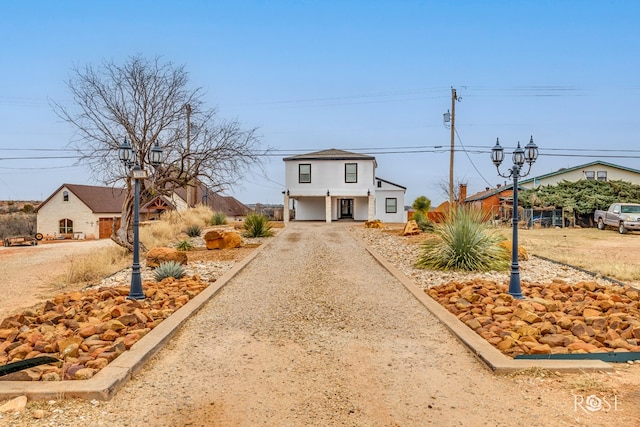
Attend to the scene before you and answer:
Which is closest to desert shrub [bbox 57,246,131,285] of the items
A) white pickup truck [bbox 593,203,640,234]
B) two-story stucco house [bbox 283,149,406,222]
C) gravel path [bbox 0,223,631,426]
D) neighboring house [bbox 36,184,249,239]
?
gravel path [bbox 0,223,631,426]

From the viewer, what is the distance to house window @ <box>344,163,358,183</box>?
3441 centimetres

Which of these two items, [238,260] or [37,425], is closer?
[37,425]

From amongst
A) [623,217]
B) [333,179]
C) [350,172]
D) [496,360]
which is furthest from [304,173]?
[496,360]

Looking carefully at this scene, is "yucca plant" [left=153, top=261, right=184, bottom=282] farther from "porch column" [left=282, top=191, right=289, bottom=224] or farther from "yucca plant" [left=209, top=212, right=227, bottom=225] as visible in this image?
"porch column" [left=282, top=191, right=289, bottom=224]

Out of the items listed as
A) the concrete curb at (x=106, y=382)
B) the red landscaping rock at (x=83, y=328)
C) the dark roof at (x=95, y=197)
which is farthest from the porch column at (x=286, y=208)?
the concrete curb at (x=106, y=382)

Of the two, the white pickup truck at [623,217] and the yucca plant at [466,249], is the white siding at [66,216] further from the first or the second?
the white pickup truck at [623,217]

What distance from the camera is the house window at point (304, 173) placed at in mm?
34500

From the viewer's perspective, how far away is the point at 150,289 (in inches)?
→ 382

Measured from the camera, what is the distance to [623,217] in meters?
25.6

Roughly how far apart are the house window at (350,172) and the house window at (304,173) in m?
2.56

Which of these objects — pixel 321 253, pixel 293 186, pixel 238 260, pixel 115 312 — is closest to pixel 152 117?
pixel 238 260

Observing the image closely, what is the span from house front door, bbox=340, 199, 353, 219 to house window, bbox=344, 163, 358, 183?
17.4ft

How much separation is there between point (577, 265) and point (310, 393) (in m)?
10.2

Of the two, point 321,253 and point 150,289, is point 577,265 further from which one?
point 150,289
